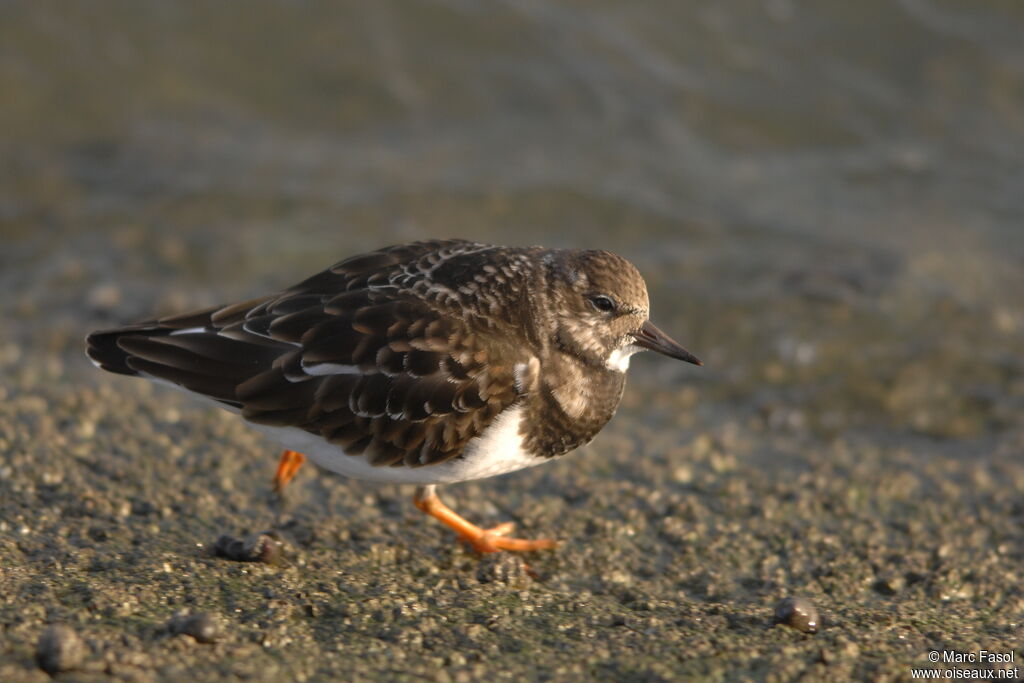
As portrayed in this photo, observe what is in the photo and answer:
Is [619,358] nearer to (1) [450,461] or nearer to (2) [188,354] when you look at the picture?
(1) [450,461]

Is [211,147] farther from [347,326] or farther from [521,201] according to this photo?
[347,326]

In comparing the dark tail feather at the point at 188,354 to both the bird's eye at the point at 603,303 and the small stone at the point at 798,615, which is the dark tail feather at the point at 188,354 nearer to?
the bird's eye at the point at 603,303

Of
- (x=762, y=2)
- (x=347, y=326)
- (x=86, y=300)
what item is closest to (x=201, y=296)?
(x=86, y=300)

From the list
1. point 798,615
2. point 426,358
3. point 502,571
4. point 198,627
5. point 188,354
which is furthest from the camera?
point 188,354

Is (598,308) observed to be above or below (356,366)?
above

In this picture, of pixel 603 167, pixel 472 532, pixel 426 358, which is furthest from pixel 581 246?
pixel 426 358

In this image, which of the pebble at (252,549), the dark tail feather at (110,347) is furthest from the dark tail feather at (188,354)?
the pebble at (252,549)
